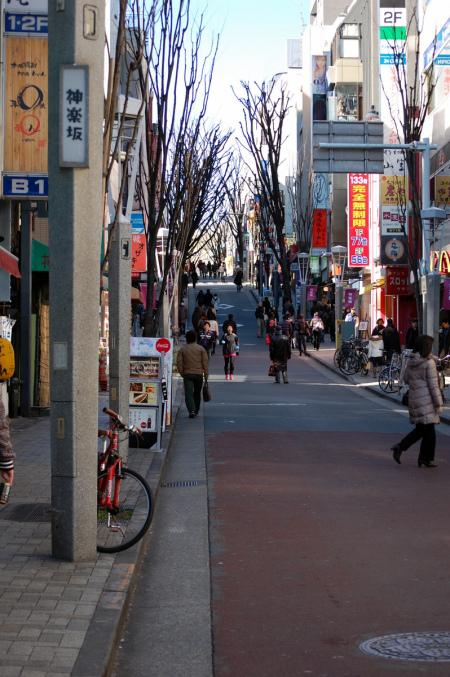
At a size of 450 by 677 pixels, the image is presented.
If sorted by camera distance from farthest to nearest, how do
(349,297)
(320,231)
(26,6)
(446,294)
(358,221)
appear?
(320,231)
(358,221)
(349,297)
(446,294)
(26,6)

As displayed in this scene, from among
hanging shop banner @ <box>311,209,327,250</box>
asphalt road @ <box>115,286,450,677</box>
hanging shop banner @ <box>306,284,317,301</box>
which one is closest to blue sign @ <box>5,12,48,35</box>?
asphalt road @ <box>115,286,450,677</box>

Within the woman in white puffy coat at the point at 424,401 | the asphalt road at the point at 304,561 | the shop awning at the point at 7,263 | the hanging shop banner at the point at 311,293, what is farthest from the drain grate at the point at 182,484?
the hanging shop banner at the point at 311,293

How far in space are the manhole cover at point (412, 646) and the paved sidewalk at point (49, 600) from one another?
5.08 ft

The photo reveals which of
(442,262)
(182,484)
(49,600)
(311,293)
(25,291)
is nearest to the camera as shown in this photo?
(49,600)

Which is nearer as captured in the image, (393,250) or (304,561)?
→ (304,561)

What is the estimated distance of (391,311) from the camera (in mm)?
56844

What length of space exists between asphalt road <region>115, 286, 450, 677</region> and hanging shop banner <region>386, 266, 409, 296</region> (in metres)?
29.8

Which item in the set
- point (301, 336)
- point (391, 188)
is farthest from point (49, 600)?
point (301, 336)

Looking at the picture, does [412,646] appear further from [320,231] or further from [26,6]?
[320,231]

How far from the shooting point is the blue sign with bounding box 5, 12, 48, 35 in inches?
723

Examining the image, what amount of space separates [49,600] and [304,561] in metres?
2.81

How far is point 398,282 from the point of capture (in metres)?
50.4

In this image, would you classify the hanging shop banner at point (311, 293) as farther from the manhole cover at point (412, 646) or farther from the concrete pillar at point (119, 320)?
the manhole cover at point (412, 646)

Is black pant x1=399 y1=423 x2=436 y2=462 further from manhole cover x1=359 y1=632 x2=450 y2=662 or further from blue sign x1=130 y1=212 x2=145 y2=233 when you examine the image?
blue sign x1=130 y1=212 x2=145 y2=233
